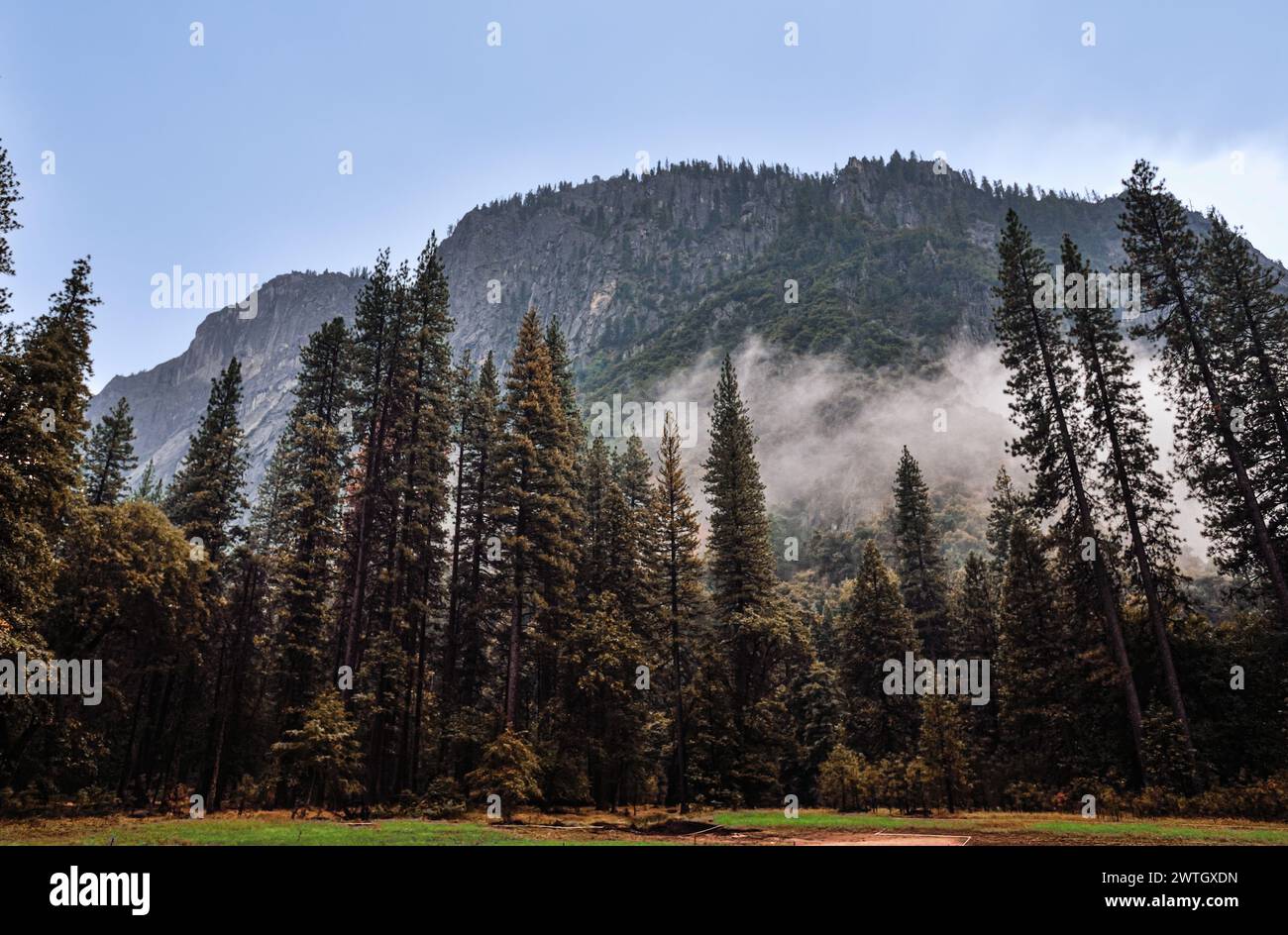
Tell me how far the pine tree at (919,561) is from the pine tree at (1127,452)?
21.2 meters

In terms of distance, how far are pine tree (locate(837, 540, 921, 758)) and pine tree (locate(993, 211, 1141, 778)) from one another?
1513 centimetres

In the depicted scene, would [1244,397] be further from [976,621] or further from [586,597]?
[586,597]

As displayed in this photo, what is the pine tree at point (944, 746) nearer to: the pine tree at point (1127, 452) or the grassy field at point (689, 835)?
the pine tree at point (1127, 452)

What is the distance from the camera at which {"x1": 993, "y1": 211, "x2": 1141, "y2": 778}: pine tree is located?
30109 mm

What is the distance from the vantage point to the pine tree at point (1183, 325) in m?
28.4

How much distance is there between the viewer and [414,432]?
117 ft

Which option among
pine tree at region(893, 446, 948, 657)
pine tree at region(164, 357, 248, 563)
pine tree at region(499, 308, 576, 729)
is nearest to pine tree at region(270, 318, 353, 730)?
pine tree at region(164, 357, 248, 563)

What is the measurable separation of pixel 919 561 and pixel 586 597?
28.7 metres

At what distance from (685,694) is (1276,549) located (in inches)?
1086

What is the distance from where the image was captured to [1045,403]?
32.2 m

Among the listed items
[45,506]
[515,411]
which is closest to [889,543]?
[515,411]

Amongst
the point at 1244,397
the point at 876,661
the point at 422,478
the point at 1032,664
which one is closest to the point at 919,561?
the point at 876,661
